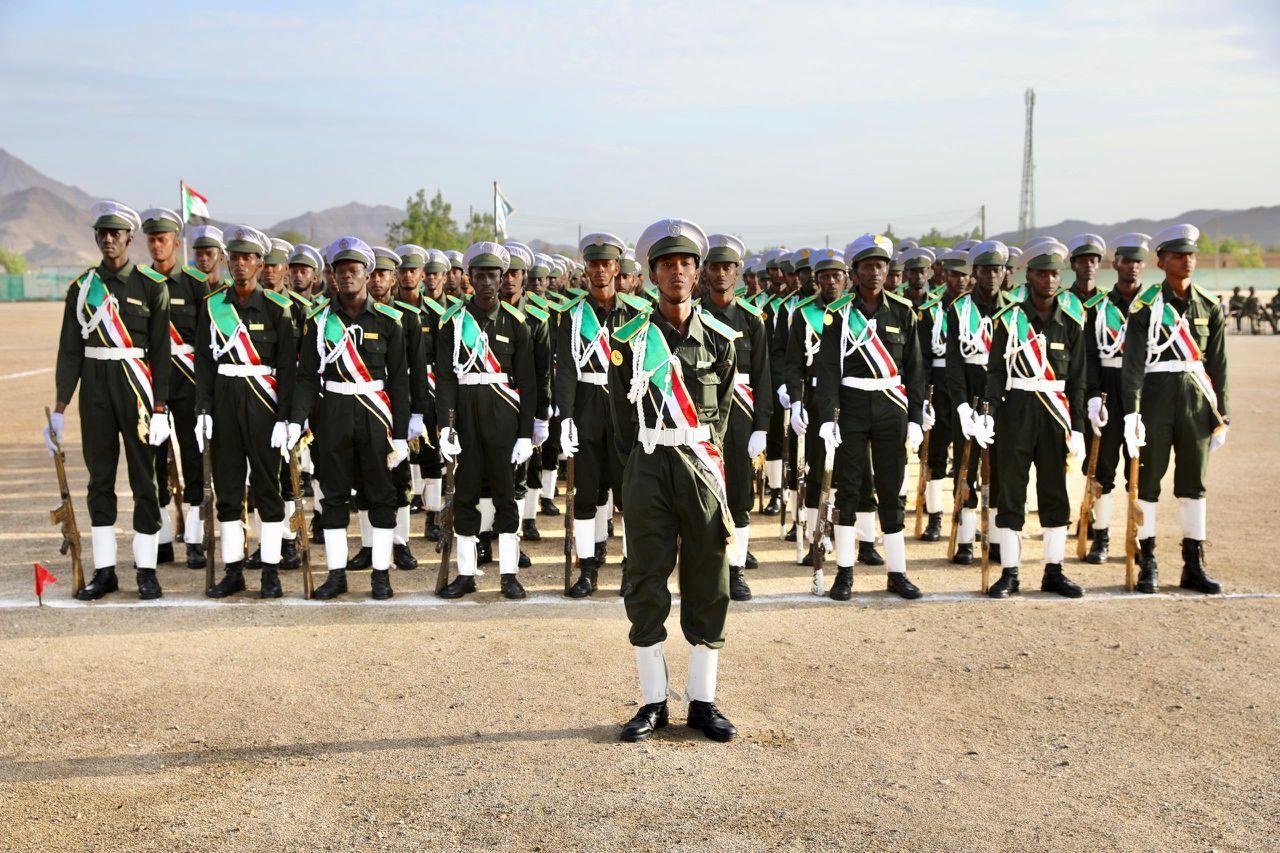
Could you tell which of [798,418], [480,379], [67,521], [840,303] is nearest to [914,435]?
[798,418]

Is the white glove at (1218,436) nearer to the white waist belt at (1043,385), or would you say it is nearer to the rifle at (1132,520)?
the rifle at (1132,520)

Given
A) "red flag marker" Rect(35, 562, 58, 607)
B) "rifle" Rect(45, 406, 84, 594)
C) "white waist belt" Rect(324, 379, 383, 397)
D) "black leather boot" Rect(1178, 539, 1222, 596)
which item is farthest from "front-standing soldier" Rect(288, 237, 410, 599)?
"black leather boot" Rect(1178, 539, 1222, 596)

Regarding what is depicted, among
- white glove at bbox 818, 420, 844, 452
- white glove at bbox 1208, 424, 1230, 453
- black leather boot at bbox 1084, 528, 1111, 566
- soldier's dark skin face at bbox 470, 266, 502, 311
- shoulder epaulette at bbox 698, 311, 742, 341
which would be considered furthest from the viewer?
black leather boot at bbox 1084, 528, 1111, 566

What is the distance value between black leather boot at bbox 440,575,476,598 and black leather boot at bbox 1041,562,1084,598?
4487 mm

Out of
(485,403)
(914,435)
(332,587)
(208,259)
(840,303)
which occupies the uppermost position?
(208,259)

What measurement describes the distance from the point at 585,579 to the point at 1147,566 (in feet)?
14.6

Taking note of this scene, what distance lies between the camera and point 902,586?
852 cm

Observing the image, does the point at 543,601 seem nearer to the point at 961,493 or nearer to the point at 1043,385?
the point at 961,493

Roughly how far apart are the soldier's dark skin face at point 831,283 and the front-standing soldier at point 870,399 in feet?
0.88

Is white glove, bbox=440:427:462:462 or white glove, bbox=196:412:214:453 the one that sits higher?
white glove, bbox=196:412:214:453

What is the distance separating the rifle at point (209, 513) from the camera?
8328mm

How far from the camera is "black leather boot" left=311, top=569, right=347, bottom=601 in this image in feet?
27.8

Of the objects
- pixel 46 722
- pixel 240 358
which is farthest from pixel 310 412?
pixel 46 722

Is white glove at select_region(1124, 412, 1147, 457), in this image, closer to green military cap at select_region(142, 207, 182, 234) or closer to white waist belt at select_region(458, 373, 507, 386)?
white waist belt at select_region(458, 373, 507, 386)
